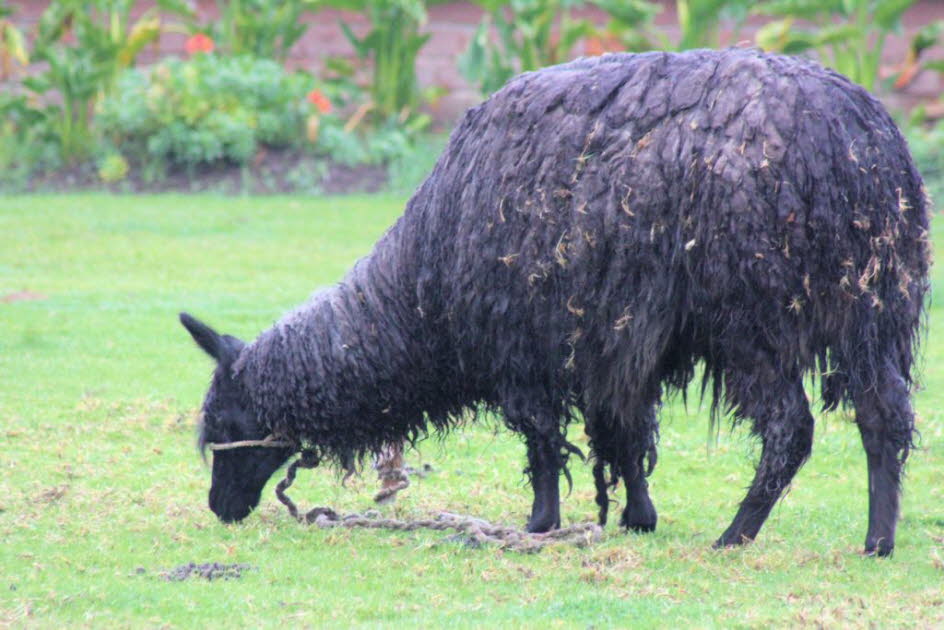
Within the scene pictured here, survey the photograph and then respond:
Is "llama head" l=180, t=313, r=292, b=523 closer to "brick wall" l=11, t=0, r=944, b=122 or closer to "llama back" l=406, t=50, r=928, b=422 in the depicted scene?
"llama back" l=406, t=50, r=928, b=422

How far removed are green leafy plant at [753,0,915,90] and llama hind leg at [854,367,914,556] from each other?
38.2 feet

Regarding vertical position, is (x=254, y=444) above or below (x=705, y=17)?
below

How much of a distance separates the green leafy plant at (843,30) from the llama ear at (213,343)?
1174 centimetres

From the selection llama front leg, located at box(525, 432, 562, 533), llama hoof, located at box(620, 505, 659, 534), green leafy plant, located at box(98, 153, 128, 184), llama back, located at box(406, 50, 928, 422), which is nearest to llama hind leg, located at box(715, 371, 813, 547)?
llama back, located at box(406, 50, 928, 422)

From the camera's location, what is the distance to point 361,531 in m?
6.15

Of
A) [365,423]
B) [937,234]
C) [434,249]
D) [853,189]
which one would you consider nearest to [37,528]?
[365,423]

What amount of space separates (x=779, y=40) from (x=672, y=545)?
11932mm

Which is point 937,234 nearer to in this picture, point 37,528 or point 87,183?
point 87,183

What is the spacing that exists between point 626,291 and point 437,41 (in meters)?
13.8

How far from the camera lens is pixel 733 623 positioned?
4703 mm

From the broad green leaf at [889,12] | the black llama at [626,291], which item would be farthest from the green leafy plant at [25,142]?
the black llama at [626,291]

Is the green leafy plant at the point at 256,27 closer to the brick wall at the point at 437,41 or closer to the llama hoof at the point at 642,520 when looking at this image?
the brick wall at the point at 437,41

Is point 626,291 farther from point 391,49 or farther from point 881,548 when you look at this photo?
point 391,49

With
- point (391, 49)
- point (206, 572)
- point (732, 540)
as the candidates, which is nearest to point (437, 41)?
point (391, 49)
